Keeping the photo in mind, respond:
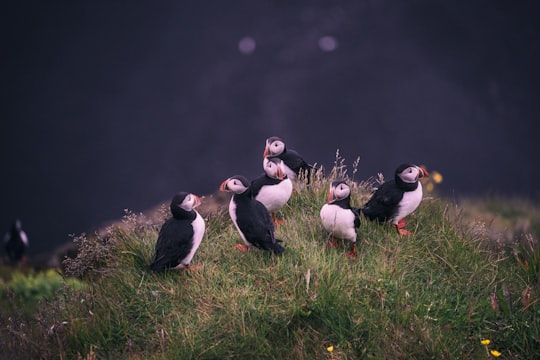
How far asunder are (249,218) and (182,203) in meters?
0.71

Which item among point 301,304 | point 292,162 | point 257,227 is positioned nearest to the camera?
point 301,304

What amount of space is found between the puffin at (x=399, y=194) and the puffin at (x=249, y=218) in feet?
4.16

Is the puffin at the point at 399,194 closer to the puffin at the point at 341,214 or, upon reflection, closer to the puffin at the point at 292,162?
the puffin at the point at 341,214

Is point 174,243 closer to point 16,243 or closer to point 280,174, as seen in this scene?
point 280,174

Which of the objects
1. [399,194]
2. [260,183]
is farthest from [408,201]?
[260,183]

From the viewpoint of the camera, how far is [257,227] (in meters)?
5.89

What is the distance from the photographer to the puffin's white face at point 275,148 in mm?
7453

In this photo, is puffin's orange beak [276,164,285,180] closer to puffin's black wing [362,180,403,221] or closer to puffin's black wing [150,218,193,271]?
puffin's black wing [362,180,403,221]

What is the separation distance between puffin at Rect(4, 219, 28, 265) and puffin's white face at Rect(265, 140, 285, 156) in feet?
34.6

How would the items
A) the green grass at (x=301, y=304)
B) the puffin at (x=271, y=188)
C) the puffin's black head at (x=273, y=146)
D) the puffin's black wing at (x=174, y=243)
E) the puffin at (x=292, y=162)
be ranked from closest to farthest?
the green grass at (x=301, y=304) → the puffin's black wing at (x=174, y=243) → the puffin at (x=271, y=188) → the puffin's black head at (x=273, y=146) → the puffin at (x=292, y=162)

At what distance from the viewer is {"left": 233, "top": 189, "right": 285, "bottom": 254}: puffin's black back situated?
5.90m

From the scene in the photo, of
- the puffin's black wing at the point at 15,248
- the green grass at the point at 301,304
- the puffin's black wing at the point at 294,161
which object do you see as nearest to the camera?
the green grass at the point at 301,304

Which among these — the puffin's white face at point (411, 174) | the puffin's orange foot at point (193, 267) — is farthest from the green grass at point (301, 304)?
the puffin's white face at point (411, 174)

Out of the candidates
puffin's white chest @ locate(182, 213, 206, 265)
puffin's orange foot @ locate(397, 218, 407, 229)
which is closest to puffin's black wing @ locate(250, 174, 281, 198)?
puffin's white chest @ locate(182, 213, 206, 265)
